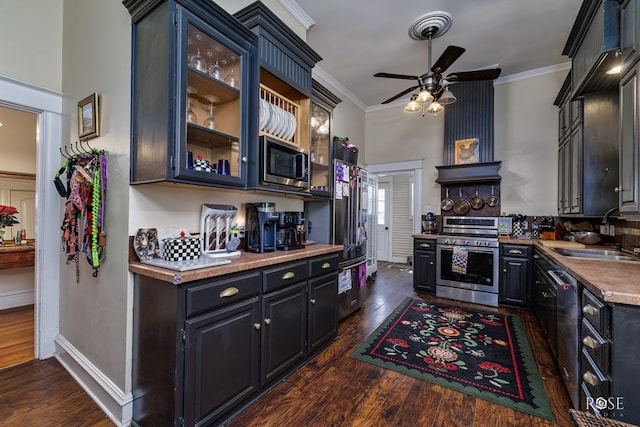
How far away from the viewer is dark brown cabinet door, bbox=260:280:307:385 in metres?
1.86

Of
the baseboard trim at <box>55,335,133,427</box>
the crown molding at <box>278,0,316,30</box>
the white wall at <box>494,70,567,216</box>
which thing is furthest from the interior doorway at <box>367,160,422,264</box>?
the baseboard trim at <box>55,335,133,427</box>

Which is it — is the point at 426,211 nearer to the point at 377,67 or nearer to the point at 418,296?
the point at 418,296

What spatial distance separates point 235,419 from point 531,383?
2108mm

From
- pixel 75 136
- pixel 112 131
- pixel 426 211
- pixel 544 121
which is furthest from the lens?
pixel 426 211

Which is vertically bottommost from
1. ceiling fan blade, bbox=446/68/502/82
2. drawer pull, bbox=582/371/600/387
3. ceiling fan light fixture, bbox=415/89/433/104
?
drawer pull, bbox=582/371/600/387

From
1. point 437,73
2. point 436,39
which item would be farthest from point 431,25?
point 437,73

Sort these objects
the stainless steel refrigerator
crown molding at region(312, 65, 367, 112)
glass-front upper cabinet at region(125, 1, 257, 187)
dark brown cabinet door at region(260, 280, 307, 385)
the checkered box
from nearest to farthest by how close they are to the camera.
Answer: glass-front upper cabinet at region(125, 1, 257, 187) → the checkered box → dark brown cabinet door at region(260, 280, 307, 385) → the stainless steel refrigerator → crown molding at region(312, 65, 367, 112)

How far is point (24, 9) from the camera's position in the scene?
218 cm

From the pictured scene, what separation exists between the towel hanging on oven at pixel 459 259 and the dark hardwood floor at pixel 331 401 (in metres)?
1.60

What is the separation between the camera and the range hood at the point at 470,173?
407 cm

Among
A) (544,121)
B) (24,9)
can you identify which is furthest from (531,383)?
(24,9)

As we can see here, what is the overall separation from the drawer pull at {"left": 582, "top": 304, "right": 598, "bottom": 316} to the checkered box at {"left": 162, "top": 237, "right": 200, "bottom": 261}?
224 cm

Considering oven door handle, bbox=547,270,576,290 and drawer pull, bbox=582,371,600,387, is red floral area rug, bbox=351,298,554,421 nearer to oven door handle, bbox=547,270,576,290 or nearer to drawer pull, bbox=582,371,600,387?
drawer pull, bbox=582,371,600,387

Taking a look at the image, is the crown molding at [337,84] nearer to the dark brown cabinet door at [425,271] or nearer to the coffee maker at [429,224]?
the coffee maker at [429,224]
